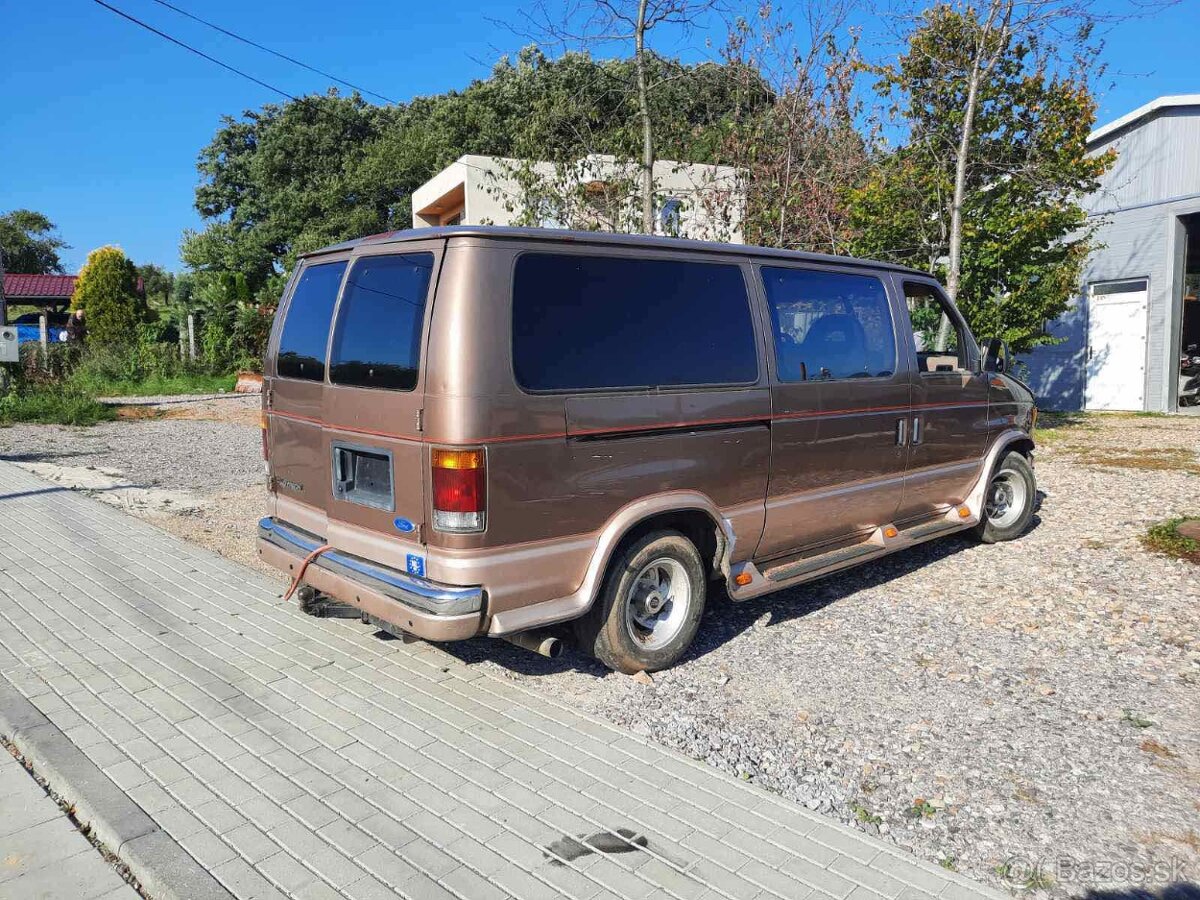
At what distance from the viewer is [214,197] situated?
43.1 m

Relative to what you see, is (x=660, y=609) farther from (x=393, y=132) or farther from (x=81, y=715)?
(x=393, y=132)

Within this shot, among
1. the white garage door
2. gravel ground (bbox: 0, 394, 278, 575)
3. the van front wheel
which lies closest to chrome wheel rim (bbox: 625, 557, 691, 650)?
the van front wheel

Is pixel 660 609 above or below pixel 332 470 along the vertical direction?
below

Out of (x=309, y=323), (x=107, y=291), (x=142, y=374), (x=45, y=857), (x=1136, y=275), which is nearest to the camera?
(x=45, y=857)

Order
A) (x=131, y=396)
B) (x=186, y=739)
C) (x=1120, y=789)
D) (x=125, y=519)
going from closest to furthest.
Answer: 1. (x=1120, y=789)
2. (x=186, y=739)
3. (x=125, y=519)
4. (x=131, y=396)

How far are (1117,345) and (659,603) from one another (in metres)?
17.2

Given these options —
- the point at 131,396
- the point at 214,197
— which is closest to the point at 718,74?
the point at 131,396

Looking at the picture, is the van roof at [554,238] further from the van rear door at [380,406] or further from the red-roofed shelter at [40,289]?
the red-roofed shelter at [40,289]

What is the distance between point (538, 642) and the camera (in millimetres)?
4184

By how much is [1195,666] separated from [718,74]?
961cm

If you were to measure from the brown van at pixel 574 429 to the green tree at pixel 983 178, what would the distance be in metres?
7.98

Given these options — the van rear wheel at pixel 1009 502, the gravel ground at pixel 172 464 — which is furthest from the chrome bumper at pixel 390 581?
the van rear wheel at pixel 1009 502

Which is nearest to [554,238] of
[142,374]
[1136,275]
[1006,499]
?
A: [1006,499]

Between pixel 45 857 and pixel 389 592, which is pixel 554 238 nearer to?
pixel 389 592
